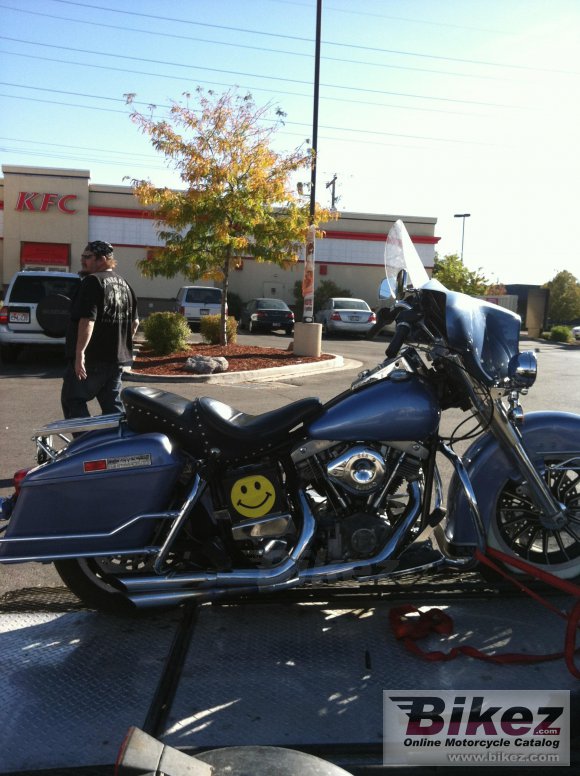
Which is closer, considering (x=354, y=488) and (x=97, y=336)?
(x=354, y=488)

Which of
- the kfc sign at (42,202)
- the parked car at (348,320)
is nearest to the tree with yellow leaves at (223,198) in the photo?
the parked car at (348,320)

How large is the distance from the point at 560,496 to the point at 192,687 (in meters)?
2.07

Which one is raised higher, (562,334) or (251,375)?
(562,334)

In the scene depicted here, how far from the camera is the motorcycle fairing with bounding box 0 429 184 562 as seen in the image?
10.7 ft

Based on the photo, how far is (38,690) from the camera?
301cm

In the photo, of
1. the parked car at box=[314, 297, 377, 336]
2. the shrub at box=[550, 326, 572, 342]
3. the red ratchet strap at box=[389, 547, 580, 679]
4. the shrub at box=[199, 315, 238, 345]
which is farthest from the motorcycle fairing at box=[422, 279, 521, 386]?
the shrub at box=[550, 326, 572, 342]

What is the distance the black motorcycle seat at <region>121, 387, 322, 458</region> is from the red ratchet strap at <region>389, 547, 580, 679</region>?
109 cm

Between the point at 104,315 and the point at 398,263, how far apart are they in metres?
2.55

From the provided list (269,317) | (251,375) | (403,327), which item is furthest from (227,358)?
(403,327)

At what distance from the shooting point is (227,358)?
15.6 meters

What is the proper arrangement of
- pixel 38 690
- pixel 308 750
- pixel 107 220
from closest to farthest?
pixel 308 750
pixel 38 690
pixel 107 220

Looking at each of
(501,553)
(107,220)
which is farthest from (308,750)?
(107,220)

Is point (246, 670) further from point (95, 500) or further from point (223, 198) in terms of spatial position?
point (223, 198)

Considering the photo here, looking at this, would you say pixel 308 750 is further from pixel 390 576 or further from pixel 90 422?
pixel 90 422
